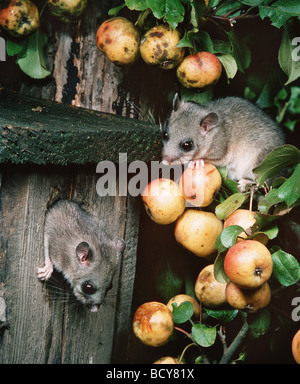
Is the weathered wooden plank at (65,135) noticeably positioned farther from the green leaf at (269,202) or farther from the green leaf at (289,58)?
the green leaf at (289,58)

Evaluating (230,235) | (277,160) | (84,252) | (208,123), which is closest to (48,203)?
(84,252)

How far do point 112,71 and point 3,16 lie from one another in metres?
0.67

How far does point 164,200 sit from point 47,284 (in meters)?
0.72

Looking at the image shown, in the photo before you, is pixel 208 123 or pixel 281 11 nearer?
pixel 281 11

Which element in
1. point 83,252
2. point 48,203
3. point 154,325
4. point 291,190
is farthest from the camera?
point 83,252

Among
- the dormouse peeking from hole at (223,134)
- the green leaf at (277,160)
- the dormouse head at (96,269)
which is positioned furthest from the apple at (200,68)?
the dormouse head at (96,269)

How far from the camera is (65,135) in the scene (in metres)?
2.10

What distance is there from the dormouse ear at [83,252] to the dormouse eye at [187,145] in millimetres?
999

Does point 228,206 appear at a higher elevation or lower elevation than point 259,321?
higher

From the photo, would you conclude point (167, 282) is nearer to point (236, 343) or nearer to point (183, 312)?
point (183, 312)

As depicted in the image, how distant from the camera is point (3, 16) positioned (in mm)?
2473

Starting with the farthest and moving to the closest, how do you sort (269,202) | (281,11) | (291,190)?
(281,11)
(269,202)
(291,190)

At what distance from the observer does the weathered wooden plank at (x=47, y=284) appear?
2.20 meters

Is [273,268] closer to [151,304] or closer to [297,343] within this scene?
[297,343]
